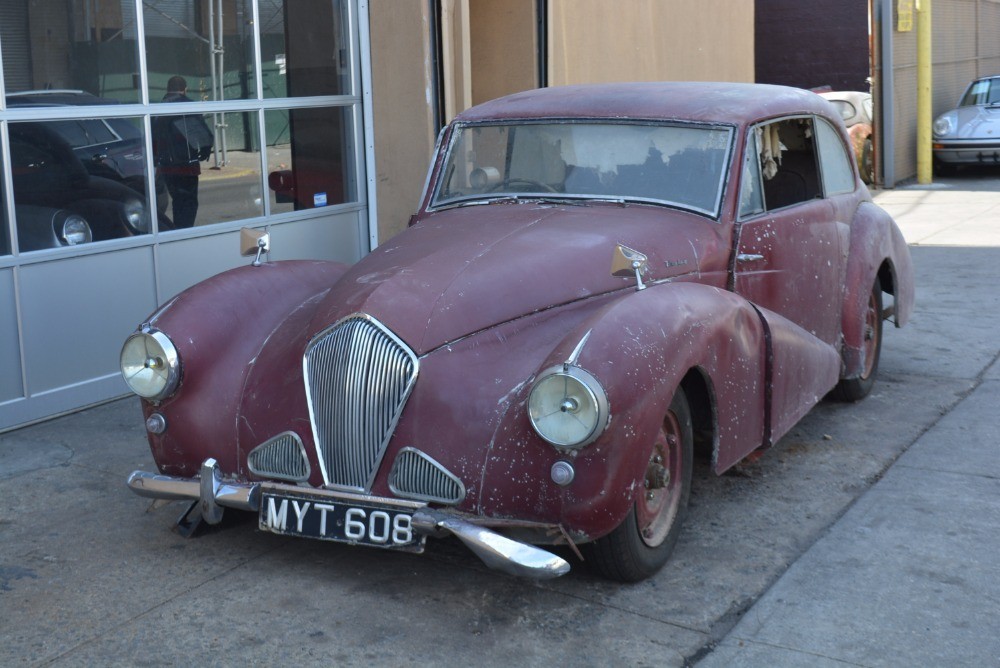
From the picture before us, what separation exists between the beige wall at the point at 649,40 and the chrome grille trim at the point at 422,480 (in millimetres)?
6478

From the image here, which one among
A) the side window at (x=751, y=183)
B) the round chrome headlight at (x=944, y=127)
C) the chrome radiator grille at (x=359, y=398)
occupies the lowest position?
the chrome radiator grille at (x=359, y=398)

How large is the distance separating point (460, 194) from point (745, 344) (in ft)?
5.12

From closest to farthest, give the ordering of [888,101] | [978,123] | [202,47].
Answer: [202,47], [888,101], [978,123]

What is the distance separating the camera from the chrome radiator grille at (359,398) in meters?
3.68

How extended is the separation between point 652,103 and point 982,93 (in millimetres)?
14561

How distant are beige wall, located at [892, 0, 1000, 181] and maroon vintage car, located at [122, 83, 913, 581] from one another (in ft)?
40.2

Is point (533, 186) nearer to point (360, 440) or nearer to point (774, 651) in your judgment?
point (360, 440)

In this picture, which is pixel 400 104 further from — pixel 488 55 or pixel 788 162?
pixel 788 162

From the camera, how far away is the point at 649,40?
11.5 metres

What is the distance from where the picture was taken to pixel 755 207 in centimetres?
491

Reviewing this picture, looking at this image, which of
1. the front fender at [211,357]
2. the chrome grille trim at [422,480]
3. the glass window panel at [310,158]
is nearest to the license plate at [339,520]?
the chrome grille trim at [422,480]

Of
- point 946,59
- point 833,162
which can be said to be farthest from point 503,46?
point 946,59

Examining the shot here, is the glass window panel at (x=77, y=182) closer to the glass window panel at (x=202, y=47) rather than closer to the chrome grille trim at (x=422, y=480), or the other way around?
the glass window panel at (x=202, y=47)

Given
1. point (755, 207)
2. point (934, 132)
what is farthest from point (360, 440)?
point (934, 132)
